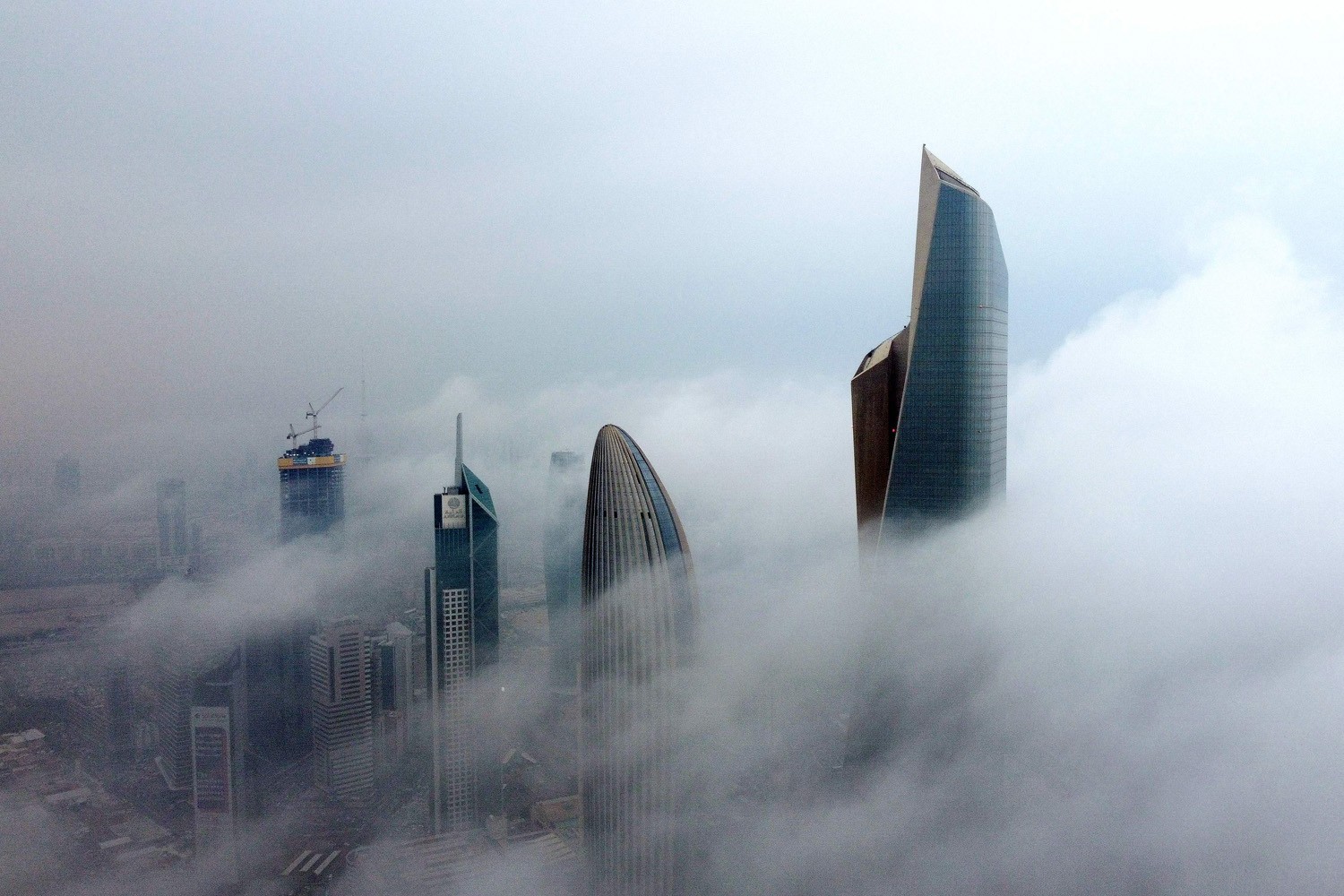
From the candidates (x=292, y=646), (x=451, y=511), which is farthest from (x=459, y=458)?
(x=292, y=646)

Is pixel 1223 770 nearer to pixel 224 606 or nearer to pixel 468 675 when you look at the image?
pixel 468 675

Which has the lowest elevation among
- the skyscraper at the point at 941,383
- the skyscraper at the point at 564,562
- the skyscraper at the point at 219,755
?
the skyscraper at the point at 219,755

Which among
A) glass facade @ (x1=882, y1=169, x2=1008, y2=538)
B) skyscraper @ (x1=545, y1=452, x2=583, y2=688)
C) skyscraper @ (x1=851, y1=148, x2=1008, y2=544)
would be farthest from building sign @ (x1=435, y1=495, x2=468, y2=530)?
glass facade @ (x1=882, y1=169, x2=1008, y2=538)

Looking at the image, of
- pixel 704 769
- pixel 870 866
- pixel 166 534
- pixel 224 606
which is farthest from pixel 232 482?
pixel 870 866

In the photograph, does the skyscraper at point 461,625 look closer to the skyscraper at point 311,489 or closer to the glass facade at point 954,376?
the skyscraper at point 311,489

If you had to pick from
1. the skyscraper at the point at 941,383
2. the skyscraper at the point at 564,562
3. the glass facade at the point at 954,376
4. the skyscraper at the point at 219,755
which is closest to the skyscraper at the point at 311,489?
the skyscraper at the point at 219,755

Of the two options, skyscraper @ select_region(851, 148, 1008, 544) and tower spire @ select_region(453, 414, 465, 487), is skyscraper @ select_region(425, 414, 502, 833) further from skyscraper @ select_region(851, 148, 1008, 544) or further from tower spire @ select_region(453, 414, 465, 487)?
skyscraper @ select_region(851, 148, 1008, 544)
